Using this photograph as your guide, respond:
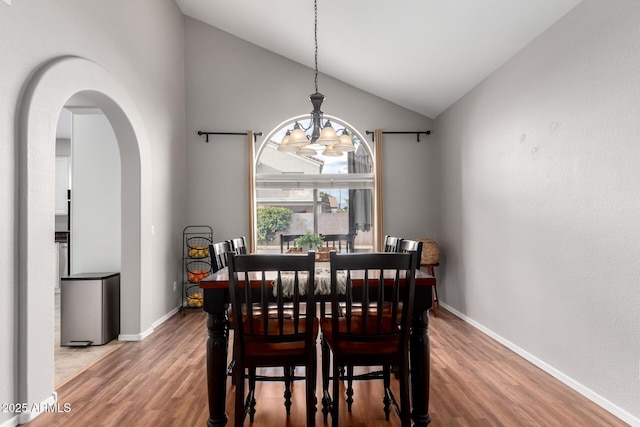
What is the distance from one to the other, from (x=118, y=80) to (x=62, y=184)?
4524 millimetres

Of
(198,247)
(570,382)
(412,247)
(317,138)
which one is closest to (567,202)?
(412,247)

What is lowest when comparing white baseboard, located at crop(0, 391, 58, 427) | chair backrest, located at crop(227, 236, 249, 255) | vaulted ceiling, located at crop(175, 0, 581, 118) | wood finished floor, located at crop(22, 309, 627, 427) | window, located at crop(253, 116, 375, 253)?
wood finished floor, located at crop(22, 309, 627, 427)

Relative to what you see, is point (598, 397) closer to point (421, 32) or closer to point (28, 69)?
point (421, 32)

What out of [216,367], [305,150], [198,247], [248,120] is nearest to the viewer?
[216,367]

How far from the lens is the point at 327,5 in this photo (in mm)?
3922

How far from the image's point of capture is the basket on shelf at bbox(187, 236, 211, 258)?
509 centimetres

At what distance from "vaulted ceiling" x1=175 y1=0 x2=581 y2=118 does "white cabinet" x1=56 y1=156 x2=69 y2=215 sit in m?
3.72

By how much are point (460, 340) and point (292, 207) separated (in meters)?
2.96

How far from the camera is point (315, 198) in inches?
233

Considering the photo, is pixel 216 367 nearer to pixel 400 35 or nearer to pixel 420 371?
pixel 420 371

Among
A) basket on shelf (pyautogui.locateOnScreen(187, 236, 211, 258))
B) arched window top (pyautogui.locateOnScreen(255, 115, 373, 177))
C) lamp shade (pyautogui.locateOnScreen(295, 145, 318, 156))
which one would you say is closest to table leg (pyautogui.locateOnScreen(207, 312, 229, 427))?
lamp shade (pyautogui.locateOnScreen(295, 145, 318, 156))

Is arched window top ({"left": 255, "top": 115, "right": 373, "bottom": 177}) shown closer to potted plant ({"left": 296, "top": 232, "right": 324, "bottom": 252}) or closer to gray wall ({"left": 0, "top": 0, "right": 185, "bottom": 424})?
gray wall ({"left": 0, "top": 0, "right": 185, "bottom": 424})

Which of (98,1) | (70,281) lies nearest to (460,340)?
(70,281)

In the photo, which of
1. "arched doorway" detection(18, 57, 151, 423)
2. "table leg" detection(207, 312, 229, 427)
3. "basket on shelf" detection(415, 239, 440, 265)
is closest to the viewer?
"table leg" detection(207, 312, 229, 427)
